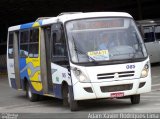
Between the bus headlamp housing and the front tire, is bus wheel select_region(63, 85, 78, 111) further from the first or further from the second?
the bus headlamp housing

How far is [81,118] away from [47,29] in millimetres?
4894

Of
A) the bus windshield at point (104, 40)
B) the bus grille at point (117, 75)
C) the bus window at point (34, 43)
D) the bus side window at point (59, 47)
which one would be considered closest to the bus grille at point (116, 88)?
the bus grille at point (117, 75)

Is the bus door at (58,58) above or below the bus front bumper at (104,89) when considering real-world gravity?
above

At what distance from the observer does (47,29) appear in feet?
54.0

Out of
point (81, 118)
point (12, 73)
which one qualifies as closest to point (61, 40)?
point (81, 118)

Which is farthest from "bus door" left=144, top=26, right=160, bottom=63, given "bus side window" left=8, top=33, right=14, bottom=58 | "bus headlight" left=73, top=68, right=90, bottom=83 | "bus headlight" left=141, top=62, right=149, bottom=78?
"bus headlight" left=73, top=68, right=90, bottom=83

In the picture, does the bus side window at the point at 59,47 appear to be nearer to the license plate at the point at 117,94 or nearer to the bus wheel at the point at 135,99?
the license plate at the point at 117,94

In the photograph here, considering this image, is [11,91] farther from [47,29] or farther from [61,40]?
[61,40]

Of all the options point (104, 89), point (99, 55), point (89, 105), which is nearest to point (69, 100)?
point (104, 89)

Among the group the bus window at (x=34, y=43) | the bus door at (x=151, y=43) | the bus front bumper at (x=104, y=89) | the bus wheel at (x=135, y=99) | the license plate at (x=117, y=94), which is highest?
the bus window at (x=34, y=43)

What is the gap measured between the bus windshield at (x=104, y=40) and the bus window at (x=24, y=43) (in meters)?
4.50

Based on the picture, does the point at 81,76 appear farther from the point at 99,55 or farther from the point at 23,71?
the point at 23,71

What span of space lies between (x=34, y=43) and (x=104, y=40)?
392 cm

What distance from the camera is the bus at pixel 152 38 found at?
3105 cm
